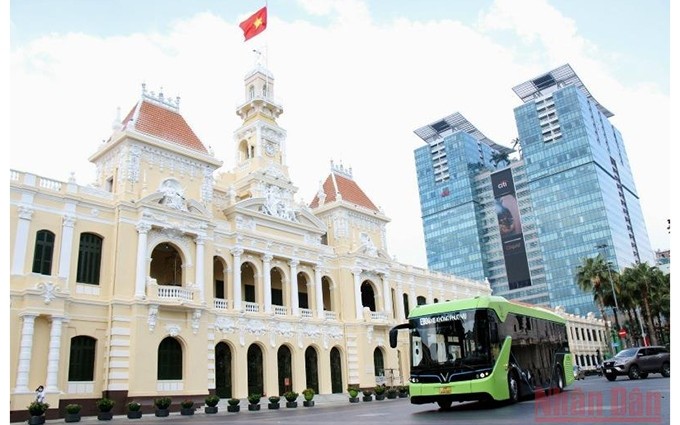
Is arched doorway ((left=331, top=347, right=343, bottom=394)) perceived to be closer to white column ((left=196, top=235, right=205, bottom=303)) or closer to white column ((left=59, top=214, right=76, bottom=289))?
white column ((left=196, top=235, right=205, bottom=303))

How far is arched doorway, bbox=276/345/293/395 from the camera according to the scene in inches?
1396

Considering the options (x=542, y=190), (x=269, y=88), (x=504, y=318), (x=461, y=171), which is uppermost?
(x=461, y=171)

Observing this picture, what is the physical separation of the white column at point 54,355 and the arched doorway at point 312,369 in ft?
57.2

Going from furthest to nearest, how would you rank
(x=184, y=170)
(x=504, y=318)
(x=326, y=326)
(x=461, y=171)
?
(x=461, y=171) < (x=326, y=326) < (x=184, y=170) < (x=504, y=318)

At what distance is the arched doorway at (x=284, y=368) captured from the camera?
116 feet

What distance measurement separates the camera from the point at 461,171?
145125 millimetres

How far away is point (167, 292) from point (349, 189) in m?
22.6

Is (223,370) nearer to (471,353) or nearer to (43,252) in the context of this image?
(43,252)

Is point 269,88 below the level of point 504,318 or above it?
above

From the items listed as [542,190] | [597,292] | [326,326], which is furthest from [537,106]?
[326,326]

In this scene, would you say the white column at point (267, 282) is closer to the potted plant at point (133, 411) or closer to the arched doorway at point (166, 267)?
the arched doorway at point (166, 267)

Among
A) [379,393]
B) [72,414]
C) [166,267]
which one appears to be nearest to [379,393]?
[379,393]

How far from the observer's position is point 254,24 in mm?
35906

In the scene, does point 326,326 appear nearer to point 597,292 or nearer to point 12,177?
point 12,177
